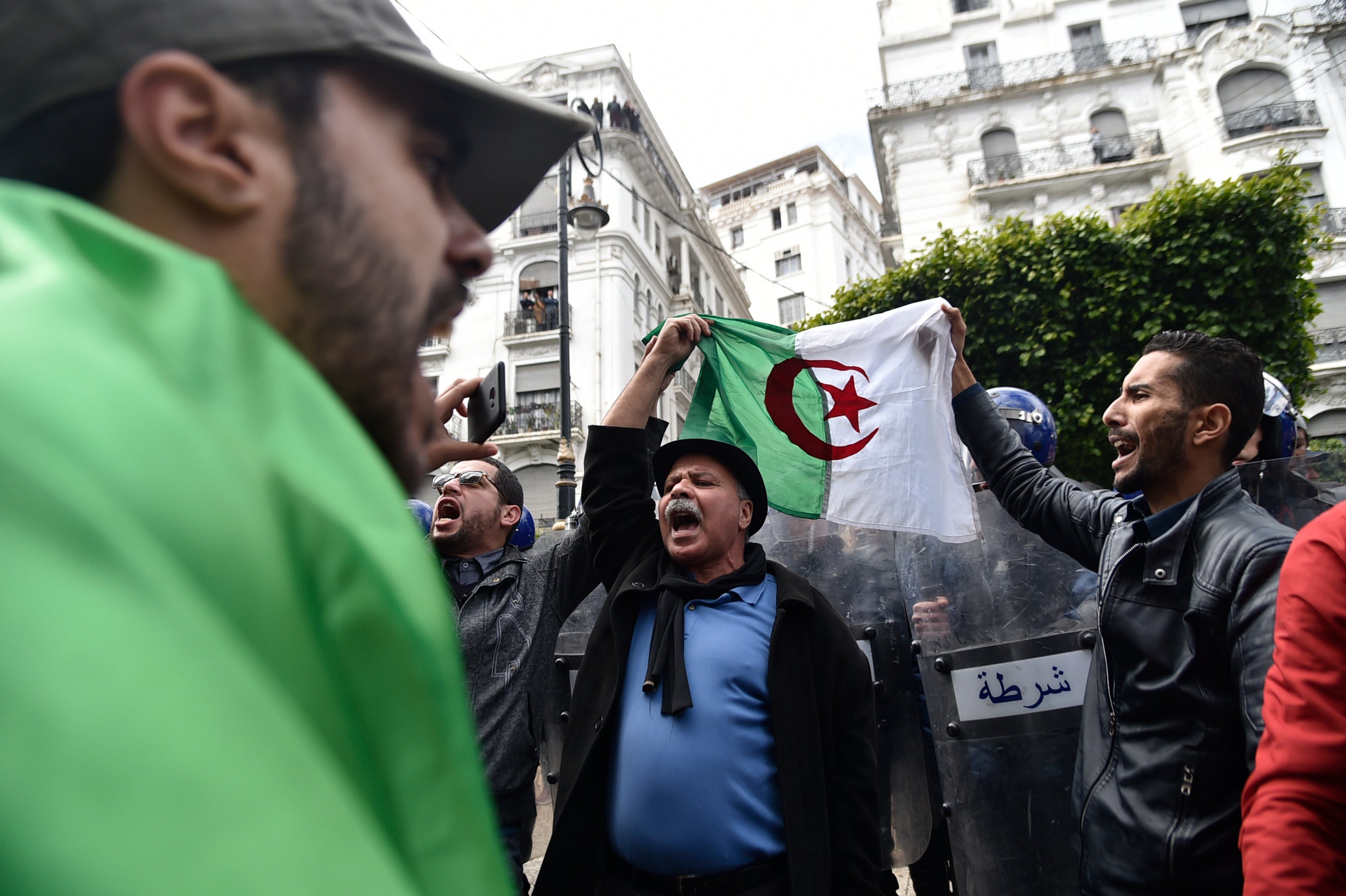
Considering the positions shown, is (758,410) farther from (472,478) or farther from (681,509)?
(472,478)

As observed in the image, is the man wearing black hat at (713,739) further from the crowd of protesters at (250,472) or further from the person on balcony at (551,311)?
the person on balcony at (551,311)

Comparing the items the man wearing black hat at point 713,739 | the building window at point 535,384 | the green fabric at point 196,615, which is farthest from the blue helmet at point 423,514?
the building window at point 535,384

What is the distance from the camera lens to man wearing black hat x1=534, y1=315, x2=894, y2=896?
7.15 ft

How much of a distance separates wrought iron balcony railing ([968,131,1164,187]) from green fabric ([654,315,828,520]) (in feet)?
68.7

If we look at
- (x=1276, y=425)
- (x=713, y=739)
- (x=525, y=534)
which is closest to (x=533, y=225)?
(x=525, y=534)

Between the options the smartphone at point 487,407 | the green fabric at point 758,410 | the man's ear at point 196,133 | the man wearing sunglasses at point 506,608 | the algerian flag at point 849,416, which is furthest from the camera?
the green fabric at point 758,410

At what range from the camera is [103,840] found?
0.30 m

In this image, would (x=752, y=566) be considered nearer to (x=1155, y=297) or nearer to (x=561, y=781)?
(x=561, y=781)

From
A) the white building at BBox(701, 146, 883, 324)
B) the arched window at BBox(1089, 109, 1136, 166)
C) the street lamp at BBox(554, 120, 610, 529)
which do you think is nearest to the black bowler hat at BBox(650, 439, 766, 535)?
the street lamp at BBox(554, 120, 610, 529)

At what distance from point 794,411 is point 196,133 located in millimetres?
3283

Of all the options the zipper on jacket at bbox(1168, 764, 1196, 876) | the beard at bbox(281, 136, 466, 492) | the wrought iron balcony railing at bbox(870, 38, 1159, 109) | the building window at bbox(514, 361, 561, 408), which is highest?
the wrought iron balcony railing at bbox(870, 38, 1159, 109)

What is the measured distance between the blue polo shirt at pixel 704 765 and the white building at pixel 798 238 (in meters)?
37.2

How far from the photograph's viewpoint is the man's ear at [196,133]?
581 millimetres

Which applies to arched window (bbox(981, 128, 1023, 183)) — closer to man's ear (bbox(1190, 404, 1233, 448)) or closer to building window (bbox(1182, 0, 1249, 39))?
building window (bbox(1182, 0, 1249, 39))
